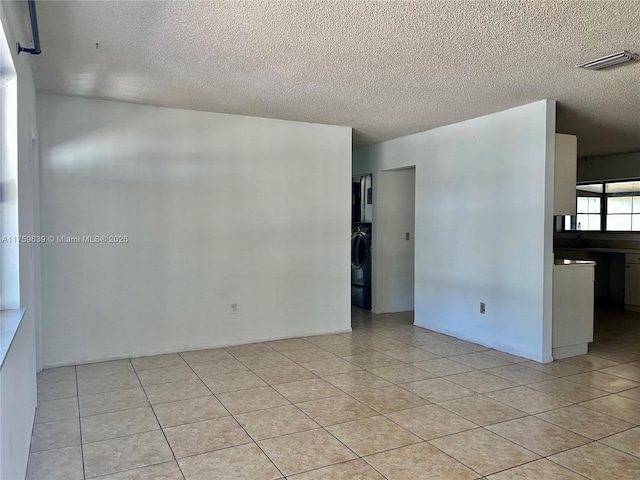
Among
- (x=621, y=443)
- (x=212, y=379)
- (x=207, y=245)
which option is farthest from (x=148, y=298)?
(x=621, y=443)

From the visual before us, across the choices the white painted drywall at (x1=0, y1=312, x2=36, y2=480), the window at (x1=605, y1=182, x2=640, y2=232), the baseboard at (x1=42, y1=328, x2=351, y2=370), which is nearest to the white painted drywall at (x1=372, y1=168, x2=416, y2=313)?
the baseboard at (x1=42, y1=328, x2=351, y2=370)

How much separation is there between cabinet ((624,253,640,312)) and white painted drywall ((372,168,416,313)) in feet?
10.8

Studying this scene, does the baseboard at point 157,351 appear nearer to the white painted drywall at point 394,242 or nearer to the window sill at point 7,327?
the white painted drywall at point 394,242

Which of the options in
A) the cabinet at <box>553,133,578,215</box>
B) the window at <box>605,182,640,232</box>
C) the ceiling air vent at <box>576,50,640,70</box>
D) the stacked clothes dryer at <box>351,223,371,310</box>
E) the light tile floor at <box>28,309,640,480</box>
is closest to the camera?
the light tile floor at <box>28,309,640,480</box>

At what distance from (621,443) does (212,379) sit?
2938 millimetres

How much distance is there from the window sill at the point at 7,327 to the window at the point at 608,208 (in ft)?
25.1

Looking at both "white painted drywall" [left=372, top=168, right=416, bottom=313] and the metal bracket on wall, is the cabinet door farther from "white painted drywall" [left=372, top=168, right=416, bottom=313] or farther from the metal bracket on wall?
the metal bracket on wall

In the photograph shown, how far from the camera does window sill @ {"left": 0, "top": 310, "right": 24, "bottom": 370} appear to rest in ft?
5.77

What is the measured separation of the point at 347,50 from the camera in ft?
9.94

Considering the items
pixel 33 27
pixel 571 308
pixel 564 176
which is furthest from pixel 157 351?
pixel 564 176

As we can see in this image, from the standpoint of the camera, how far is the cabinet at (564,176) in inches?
178

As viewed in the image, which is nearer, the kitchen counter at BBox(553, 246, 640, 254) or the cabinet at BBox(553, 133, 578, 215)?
the cabinet at BBox(553, 133, 578, 215)

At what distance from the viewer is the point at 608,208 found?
7.59 m

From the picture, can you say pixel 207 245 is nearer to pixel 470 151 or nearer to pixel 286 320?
pixel 286 320
